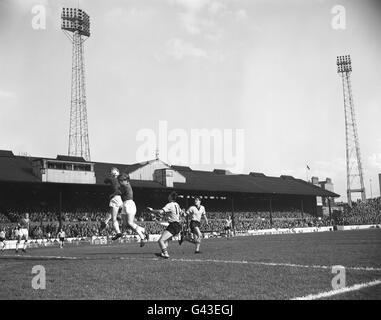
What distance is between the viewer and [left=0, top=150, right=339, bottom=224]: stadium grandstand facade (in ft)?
147

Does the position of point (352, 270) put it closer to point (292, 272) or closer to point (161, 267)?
point (292, 272)

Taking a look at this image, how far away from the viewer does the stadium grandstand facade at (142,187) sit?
44.7 meters

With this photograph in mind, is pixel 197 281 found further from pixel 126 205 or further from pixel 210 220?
pixel 210 220

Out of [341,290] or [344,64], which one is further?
[344,64]

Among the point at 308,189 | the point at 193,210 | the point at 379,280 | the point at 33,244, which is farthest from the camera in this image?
the point at 308,189

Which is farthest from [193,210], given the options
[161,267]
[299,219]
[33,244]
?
[299,219]

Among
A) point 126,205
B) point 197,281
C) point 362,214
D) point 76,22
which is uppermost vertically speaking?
point 76,22

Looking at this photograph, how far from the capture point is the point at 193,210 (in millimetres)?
18500

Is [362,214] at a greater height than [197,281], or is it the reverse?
[197,281]

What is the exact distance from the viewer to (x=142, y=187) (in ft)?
168

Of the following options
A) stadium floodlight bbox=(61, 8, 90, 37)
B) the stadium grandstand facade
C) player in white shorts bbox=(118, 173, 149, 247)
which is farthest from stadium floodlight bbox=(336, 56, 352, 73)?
player in white shorts bbox=(118, 173, 149, 247)

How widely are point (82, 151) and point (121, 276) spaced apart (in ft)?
144

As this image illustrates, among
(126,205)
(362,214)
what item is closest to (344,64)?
(362,214)
